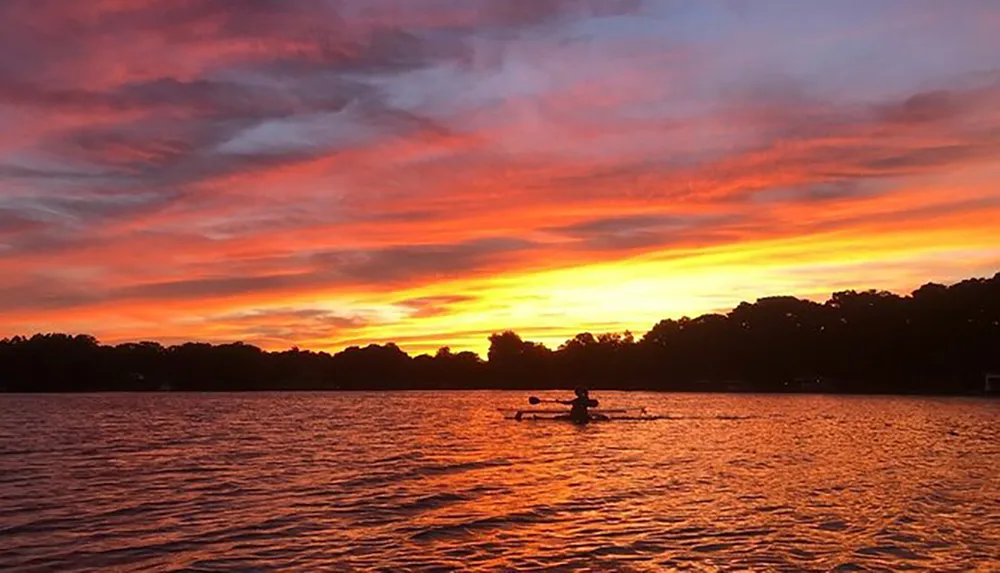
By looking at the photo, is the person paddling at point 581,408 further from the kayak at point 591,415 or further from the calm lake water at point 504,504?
the calm lake water at point 504,504

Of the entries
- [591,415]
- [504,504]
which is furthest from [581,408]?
[504,504]

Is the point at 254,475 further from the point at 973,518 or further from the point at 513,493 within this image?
the point at 973,518

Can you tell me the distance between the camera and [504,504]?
33031mm

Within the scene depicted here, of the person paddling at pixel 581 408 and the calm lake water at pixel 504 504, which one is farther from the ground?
the person paddling at pixel 581 408

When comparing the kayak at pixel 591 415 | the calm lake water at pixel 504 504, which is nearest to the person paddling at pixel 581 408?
the kayak at pixel 591 415

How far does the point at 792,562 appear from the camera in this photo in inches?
898

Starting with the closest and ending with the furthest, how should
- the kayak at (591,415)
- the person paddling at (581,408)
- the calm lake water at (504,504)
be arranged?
the calm lake water at (504,504)
the person paddling at (581,408)
the kayak at (591,415)

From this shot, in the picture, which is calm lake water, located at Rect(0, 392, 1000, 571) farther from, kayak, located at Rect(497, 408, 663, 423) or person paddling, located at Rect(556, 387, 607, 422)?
kayak, located at Rect(497, 408, 663, 423)

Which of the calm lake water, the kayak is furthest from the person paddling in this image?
the calm lake water

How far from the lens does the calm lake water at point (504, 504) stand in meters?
23.7

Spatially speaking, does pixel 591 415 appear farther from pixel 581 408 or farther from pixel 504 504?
pixel 504 504

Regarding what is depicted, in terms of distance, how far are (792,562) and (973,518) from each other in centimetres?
1016

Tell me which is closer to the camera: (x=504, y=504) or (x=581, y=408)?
(x=504, y=504)

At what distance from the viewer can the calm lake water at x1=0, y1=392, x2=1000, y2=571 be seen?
2372 cm
